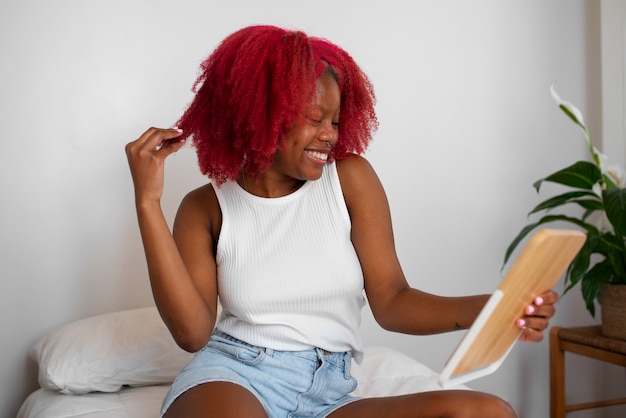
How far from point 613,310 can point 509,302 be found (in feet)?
4.74

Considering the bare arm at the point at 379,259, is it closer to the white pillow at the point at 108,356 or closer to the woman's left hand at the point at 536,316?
the woman's left hand at the point at 536,316

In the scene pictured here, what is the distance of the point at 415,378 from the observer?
182 cm

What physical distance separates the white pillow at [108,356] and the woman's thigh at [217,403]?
26.7 inches

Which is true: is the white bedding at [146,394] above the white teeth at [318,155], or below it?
below

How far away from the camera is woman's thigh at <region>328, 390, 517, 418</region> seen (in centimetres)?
105

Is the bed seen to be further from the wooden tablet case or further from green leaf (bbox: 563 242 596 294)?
the wooden tablet case

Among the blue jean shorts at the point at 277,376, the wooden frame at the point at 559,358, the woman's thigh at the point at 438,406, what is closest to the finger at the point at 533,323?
the woman's thigh at the point at 438,406

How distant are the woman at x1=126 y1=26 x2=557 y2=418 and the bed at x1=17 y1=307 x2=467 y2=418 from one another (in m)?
0.45

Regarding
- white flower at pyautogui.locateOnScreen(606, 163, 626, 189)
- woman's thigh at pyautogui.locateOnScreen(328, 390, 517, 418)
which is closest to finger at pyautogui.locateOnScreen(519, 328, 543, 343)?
woman's thigh at pyautogui.locateOnScreen(328, 390, 517, 418)

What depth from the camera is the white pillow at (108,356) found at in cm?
179

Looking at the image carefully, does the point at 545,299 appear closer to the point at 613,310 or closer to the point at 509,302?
the point at 509,302

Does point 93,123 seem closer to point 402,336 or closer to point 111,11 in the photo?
point 111,11

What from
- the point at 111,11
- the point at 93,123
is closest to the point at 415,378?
the point at 93,123

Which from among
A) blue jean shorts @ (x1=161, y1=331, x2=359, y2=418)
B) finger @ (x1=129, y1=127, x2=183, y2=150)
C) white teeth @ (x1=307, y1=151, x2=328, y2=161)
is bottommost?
blue jean shorts @ (x1=161, y1=331, x2=359, y2=418)
